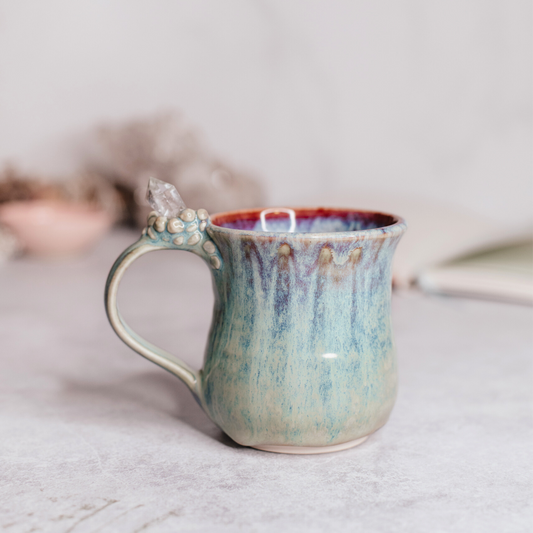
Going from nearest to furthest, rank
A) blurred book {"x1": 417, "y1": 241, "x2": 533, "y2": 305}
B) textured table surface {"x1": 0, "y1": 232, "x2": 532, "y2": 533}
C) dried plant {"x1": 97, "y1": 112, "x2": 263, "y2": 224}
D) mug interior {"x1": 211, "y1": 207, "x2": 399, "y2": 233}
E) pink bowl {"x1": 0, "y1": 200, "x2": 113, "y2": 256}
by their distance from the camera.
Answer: textured table surface {"x1": 0, "y1": 232, "x2": 532, "y2": 533} < mug interior {"x1": 211, "y1": 207, "x2": 399, "y2": 233} < blurred book {"x1": 417, "y1": 241, "x2": 533, "y2": 305} < pink bowl {"x1": 0, "y1": 200, "x2": 113, "y2": 256} < dried plant {"x1": 97, "y1": 112, "x2": 263, "y2": 224}

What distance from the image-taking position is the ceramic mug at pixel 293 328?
40 centimetres

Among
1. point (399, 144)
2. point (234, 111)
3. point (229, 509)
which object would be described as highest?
point (234, 111)

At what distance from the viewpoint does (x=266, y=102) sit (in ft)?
5.96

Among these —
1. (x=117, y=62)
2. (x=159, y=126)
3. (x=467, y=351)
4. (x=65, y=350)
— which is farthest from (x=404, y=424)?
(x=117, y=62)

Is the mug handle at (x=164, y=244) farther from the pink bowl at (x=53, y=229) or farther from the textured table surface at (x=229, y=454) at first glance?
the pink bowl at (x=53, y=229)

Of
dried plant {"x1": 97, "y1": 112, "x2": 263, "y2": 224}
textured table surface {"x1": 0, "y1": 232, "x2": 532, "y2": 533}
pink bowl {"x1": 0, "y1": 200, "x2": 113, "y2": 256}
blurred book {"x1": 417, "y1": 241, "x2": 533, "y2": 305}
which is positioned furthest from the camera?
dried plant {"x1": 97, "y1": 112, "x2": 263, "y2": 224}

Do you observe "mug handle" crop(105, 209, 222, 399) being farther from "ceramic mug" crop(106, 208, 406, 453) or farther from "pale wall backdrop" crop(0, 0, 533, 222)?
"pale wall backdrop" crop(0, 0, 533, 222)

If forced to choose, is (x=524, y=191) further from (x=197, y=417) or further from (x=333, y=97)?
(x=197, y=417)

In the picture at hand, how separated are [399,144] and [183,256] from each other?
739 millimetres

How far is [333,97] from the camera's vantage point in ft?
5.68

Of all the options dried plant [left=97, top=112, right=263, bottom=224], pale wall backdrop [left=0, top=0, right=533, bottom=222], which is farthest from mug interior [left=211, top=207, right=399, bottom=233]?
pale wall backdrop [left=0, top=0, right=533, bottom=222]

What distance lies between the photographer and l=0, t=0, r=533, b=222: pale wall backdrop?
62.1 inches

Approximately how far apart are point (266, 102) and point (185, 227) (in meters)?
1.48

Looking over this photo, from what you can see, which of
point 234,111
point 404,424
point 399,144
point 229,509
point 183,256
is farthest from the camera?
point 234,111
